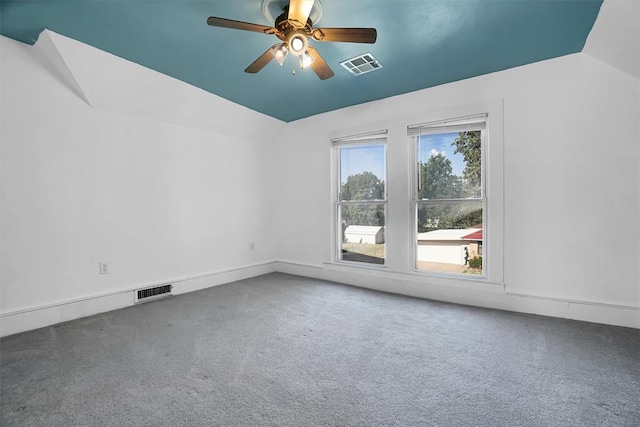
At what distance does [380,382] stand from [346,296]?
181 cm

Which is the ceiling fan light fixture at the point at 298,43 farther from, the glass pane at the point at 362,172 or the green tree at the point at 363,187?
the green tree at the point at 363,187

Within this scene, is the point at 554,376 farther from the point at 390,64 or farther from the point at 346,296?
the point at 390,64

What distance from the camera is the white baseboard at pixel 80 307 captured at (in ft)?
8.23

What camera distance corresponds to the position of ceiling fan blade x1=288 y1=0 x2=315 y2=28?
1.86 metres

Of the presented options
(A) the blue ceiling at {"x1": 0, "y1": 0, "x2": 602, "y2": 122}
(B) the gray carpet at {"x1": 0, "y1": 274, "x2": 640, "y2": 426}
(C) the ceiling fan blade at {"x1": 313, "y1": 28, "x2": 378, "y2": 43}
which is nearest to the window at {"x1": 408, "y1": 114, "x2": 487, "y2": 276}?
(A) the blue ceiling at {"x1": 0, "y1": 0, "x2": 602, "y2": 122}

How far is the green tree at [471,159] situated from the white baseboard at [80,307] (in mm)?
3671

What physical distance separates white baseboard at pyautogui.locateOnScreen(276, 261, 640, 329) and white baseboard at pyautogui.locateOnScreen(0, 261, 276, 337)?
→ 1810mm

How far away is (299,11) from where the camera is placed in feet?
6.31

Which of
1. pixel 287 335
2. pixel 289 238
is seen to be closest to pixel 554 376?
pixel 287 335

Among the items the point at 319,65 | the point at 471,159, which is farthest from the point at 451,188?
the point at 319,65

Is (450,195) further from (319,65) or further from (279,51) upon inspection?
(279,51)

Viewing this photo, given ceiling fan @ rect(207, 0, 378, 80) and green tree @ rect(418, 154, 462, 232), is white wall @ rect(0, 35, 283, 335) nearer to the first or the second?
ceiling fan @ rect(207, 0, 378, 80)

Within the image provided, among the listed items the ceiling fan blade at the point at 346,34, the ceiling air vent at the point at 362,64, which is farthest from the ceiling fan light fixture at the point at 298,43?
the ceiling air vent at the point at 362,64

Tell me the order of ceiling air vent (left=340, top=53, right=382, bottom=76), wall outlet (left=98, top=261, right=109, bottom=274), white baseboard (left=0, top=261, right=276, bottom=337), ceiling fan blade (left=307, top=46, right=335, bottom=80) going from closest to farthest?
ceiling fan blade (left=307, top=46, right=335, bottom=80)
white baseboard (left=0, top=261, right=276, bottom=337)
ceiling air vent (left=340, top=53, right=382, bottom=76)
wall outlet (left=98, top=261, right=109, bottom=274)
